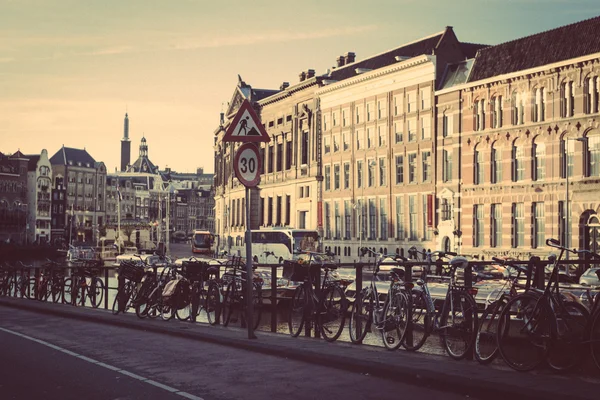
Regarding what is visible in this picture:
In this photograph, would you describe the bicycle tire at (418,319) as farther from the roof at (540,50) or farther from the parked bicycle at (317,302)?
the roof at (540,50)

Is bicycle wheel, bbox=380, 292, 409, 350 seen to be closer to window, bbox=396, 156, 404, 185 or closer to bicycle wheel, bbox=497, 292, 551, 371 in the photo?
bicycle wheel, bbox=497, 292, 551, 371

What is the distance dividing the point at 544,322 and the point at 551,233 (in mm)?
47841

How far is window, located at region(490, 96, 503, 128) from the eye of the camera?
6231cm

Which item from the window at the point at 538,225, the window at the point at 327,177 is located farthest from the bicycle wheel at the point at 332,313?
the window at the point at 327,177

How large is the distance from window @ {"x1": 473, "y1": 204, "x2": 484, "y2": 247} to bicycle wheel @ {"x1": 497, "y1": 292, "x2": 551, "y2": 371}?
5246cm

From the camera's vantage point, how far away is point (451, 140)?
6719 centimetres

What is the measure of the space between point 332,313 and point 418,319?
91.8 inches

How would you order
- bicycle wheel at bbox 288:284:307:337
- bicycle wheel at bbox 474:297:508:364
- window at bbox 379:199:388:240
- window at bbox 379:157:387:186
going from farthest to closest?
window at bbox 379:157:387:186 → window at bbox 379:199:388:240 → bicycle wheel at bbox 288:284:307:337 → bicycle wheel at bbox 474:297:508:364

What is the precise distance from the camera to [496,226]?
6244 cm

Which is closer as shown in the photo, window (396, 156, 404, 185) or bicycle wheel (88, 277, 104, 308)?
bicycle wheel (88, 277, 104, 308)

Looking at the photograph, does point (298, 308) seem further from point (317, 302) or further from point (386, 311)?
point (386, 311)

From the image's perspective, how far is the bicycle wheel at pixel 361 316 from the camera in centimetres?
1494

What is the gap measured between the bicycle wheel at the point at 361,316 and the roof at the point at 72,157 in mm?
177098

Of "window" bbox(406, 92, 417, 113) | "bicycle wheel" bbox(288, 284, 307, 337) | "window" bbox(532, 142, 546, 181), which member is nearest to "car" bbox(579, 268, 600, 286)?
"bicycle wheel" bbox(288, 284, 307, 337)
